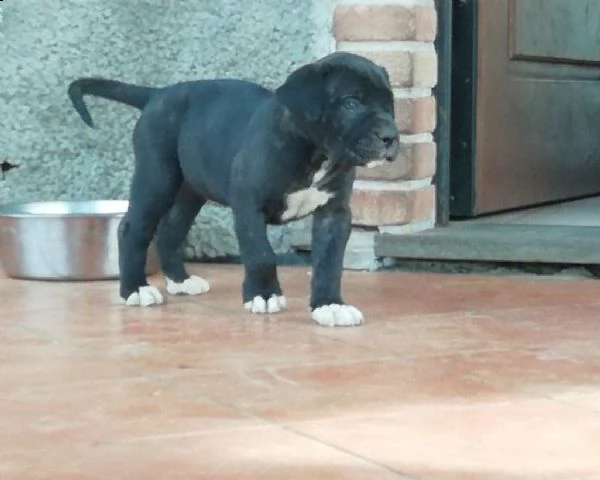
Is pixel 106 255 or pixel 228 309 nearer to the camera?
pixel 228 309

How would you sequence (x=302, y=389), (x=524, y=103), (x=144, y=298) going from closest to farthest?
(x=302, y=389) → (x=144, y=298) → (x=524, y=103)

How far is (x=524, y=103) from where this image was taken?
3.23 metres

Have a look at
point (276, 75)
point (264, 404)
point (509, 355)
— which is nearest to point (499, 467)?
point (264, 404)

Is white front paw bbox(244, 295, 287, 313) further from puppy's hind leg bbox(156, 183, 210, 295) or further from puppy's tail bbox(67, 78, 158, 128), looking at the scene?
puppy's tail bbox(67, 78, 158, 128)

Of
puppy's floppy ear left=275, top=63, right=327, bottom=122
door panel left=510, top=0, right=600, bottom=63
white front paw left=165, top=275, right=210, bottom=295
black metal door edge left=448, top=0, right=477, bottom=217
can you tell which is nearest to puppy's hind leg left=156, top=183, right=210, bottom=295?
white front paw left=165, top=275, right=210, bottom=295

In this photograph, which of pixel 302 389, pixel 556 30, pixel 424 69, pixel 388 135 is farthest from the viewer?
pixel 556 30

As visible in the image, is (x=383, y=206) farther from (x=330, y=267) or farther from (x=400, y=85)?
(x=330, y=267)

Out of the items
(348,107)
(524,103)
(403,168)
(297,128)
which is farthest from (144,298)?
(524,103)

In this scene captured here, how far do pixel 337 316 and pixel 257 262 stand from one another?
7.3 inches

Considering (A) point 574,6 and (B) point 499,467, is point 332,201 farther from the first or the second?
(A) point 574,6

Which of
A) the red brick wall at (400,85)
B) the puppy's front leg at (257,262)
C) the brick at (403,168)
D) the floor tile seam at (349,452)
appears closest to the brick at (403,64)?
the red brick wall at (400,85)

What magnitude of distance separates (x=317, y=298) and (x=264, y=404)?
64 cm

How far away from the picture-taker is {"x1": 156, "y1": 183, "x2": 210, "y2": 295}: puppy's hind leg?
246cm

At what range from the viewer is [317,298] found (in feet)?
6.91
